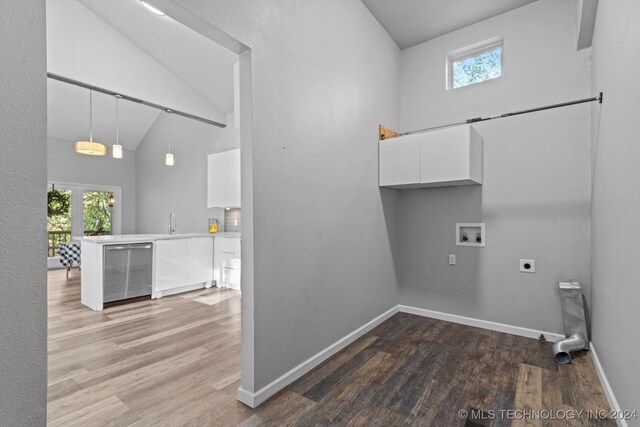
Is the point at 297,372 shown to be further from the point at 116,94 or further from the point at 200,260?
the point at 116,94

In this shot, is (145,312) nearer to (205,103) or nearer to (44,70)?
(44,70)

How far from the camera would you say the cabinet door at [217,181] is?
219 inches

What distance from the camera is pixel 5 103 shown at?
1.02m

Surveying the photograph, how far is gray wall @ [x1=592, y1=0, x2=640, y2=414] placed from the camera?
58.7 inches

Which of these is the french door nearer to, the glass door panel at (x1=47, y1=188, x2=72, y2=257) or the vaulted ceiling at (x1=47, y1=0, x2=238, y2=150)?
the glass door panel at (x1=47, y1=188, x2=72, y2=257)

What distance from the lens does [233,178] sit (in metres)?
5.43

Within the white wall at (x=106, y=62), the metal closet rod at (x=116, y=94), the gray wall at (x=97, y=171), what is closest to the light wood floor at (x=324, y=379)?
the metal closet rod at (x=116, y=94)

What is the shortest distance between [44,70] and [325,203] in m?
1.83

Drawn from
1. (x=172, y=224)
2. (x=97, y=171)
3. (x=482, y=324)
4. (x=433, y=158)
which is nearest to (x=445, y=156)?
(x=433, y=158)

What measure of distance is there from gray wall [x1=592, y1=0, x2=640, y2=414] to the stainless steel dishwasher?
4.88 meters

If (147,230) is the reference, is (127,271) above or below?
below

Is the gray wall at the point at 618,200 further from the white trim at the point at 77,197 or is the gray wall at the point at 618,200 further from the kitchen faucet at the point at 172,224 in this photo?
the white trim at the point at 77,197

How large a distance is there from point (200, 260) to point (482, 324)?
4.10 meters

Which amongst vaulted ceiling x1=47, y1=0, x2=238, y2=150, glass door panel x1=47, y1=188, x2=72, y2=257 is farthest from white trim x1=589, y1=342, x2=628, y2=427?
glass door panel x1=47, y1=188, x2=72, y2=257
